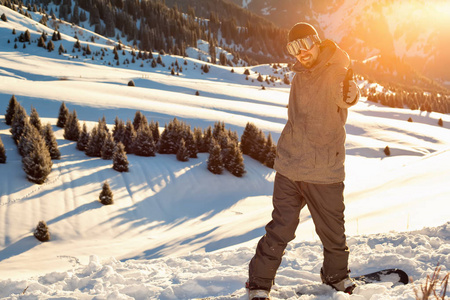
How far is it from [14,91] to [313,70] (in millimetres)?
31405

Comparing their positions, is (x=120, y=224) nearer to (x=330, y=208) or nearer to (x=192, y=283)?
(x=192, y=283)

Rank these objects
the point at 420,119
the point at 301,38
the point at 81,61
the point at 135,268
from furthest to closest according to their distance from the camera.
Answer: the point at 81,61 < the point at 420,119 < the point at 135,268 < the point at 301,38

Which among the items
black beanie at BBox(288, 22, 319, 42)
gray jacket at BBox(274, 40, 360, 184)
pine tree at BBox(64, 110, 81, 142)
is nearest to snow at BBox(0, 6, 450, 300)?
pine tree at BBox(64, 110, 81, 142)

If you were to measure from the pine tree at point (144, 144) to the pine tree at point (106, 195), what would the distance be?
5454 millimetres

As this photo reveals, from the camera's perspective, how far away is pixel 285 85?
65438mm

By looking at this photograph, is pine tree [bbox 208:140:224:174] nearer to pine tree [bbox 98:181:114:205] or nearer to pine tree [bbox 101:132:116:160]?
pine tree [bbox 101:132:116:160]

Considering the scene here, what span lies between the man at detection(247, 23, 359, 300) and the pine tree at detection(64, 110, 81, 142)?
18015 mm

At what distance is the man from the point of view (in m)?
2.81

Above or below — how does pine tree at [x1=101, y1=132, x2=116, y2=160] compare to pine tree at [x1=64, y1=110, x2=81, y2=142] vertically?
below

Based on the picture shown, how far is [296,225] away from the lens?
10.0 feet

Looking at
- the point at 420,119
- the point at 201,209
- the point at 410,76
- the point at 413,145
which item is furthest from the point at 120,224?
the point at 410,76

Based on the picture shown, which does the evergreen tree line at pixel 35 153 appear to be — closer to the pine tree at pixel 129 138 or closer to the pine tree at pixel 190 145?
the pine tree at pixel 129 138

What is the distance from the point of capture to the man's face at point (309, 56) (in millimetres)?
2819

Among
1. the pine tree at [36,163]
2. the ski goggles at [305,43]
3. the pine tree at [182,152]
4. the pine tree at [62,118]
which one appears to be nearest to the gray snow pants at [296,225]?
the ski goggles at [305,43]
